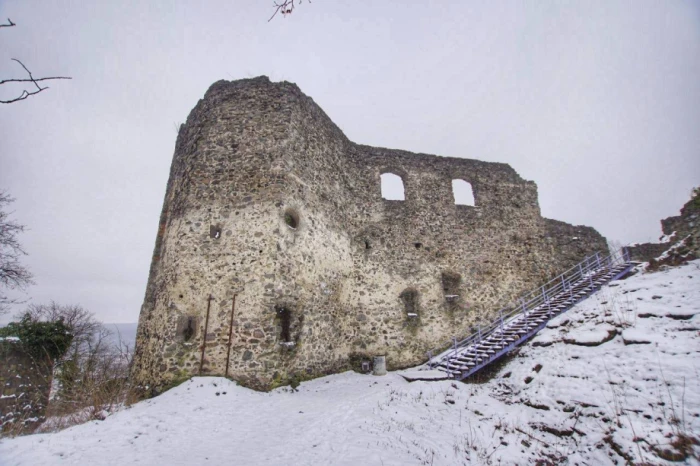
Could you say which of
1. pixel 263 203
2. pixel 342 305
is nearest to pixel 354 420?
pixel 342 305

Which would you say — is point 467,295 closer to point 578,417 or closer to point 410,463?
point 578,417

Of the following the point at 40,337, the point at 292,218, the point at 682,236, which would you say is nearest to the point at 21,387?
the point at 40,337

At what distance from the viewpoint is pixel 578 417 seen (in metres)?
5.89

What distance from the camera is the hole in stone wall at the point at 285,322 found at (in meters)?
8.66

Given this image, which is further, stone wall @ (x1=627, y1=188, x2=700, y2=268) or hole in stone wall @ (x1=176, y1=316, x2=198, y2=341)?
stone wall @ (x1=627, y1=188, x2=700, y2=268)

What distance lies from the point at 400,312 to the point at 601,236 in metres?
10.9

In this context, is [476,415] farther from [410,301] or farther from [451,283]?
[451,283]

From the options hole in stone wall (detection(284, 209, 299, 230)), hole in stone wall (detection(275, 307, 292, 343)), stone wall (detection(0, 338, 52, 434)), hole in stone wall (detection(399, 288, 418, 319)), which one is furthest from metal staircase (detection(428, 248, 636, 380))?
stone wall (detection(0, 338, 52, 434))

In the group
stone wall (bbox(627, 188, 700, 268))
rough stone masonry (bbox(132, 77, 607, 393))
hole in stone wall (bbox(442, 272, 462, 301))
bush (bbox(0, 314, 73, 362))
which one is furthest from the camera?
hole in stone wall (bbox(442, 272, 462, 301))

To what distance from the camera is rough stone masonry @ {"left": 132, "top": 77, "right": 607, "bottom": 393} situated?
8.38m

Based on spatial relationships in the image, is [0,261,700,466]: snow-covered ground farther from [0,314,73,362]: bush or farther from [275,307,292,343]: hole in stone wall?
[0,314,73,362]: bush

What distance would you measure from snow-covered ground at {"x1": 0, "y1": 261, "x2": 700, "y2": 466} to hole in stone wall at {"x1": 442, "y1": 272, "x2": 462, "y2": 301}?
452 centimetres

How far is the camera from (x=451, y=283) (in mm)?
13648

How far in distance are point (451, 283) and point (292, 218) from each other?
738 centimetres
